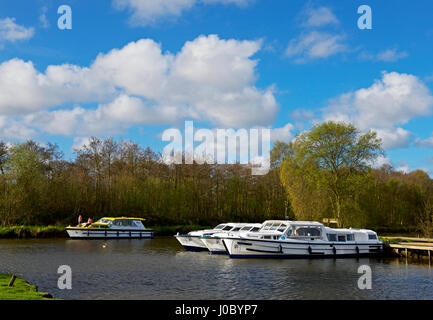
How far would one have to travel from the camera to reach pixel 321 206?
5316cm

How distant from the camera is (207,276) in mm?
25000

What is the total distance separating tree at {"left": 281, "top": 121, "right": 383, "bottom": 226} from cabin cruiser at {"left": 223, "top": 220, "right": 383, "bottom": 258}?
13445 mm

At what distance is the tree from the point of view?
52.1m

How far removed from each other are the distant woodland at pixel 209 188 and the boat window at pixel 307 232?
1402cm

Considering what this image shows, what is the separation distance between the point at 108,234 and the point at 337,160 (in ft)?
101

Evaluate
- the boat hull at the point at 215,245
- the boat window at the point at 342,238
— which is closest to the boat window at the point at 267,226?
the boat hull at the point at 215,245

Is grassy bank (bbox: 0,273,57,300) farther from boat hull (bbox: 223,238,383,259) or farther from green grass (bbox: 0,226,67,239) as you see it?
green grass (bbox: 0,226,67,239)

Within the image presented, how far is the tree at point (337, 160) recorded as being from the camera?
52.1 m

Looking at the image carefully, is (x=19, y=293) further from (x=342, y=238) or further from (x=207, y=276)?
(x=342, y=238)

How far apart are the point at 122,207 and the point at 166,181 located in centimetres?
853

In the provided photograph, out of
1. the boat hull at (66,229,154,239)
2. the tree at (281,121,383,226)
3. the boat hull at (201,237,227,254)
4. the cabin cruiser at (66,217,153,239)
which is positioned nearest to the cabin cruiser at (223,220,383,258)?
the boat hull at (201,237,227,254)

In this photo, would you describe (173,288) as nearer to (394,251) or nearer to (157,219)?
(394,251)

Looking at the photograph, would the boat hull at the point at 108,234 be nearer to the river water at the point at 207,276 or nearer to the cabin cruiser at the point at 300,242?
the river water at the point at 207,276
